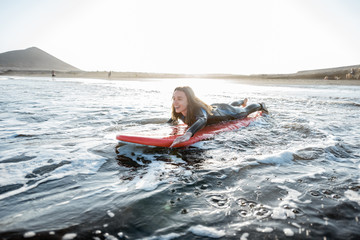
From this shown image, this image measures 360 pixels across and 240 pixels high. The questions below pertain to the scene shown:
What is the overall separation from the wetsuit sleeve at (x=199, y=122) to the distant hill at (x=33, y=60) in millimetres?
128451

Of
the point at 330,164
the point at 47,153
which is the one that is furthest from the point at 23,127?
the point at 330,164

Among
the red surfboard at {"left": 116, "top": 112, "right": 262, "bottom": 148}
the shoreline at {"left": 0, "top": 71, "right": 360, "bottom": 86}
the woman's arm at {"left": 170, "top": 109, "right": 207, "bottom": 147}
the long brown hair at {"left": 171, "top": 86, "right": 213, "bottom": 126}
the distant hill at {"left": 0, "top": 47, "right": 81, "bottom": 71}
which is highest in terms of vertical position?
the distant hill at {"left": 0, "top": 47, "right": 81, "bottom": 71}

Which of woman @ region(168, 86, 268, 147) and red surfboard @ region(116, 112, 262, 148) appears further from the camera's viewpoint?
woman @ region(168, 86, 268, 147)

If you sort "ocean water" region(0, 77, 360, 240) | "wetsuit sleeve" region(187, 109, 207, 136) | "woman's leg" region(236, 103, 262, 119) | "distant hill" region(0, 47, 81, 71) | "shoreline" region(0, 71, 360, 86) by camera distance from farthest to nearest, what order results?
"distant hill" region(0, 47, 81, 71) < "shoreline" region(0, 71, 360, 86) < "woman's leg" region(236, 103, 262, 119) < "wetsuit sleeve" region(187, 109, 207, 136) < "ocean water" region(0, 77, 360, 240)

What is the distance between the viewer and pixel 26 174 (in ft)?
10.0

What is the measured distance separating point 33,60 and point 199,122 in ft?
507

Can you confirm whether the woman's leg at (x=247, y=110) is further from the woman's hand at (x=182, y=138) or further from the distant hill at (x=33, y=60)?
the distant hill at (x=33, y=60)

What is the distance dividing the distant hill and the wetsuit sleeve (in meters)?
128

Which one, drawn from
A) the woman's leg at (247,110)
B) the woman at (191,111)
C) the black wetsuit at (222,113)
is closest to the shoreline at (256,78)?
the woman's leg at (247,110)

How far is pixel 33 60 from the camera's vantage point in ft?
425

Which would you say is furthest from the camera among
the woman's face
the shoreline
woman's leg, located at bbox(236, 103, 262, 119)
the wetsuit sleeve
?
the shoreline

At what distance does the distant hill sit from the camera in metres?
118

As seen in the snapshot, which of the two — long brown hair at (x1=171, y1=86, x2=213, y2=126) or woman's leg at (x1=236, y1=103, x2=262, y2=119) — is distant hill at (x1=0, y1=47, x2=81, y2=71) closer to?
woman's leg at (x1=236, y1=103, x2=262, y2=119)

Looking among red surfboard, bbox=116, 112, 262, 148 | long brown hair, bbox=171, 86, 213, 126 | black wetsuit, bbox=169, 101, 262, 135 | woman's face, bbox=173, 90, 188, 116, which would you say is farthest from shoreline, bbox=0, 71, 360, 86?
woman's face, bbox=173, 90, 188, 116
